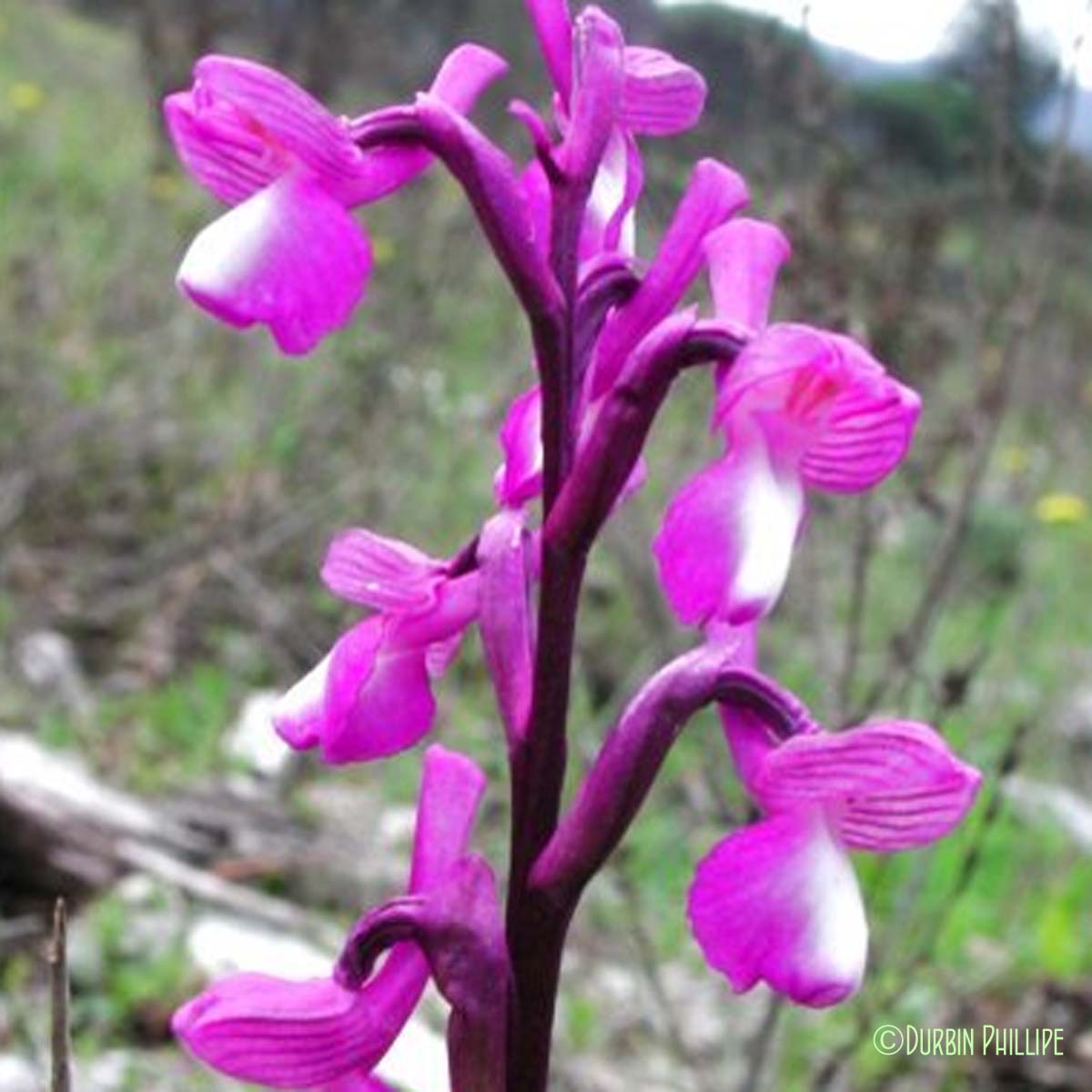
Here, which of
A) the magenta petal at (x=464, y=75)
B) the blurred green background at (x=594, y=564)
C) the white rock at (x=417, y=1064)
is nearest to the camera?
the magenta petal at (x=464, y=75)

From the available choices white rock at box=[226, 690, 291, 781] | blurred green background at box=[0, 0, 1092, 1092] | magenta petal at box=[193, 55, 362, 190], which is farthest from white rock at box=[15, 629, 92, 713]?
magenta petal at box=[193, 55, 362, 190]

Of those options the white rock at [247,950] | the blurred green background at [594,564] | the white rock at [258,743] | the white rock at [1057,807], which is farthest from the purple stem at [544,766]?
the white rock at [1057,807]

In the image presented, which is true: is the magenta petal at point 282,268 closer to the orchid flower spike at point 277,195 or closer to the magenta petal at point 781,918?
the orchid flower spike at point 277,195

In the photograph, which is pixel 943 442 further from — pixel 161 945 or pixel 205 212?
pixel 205 212

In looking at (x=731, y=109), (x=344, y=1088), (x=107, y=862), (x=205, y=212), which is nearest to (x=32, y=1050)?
(x=344, y=1088)

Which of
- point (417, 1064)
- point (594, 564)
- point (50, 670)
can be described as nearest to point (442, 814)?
point (417, 1064)

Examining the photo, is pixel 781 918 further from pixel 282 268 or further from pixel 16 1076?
pixel 16 1076
